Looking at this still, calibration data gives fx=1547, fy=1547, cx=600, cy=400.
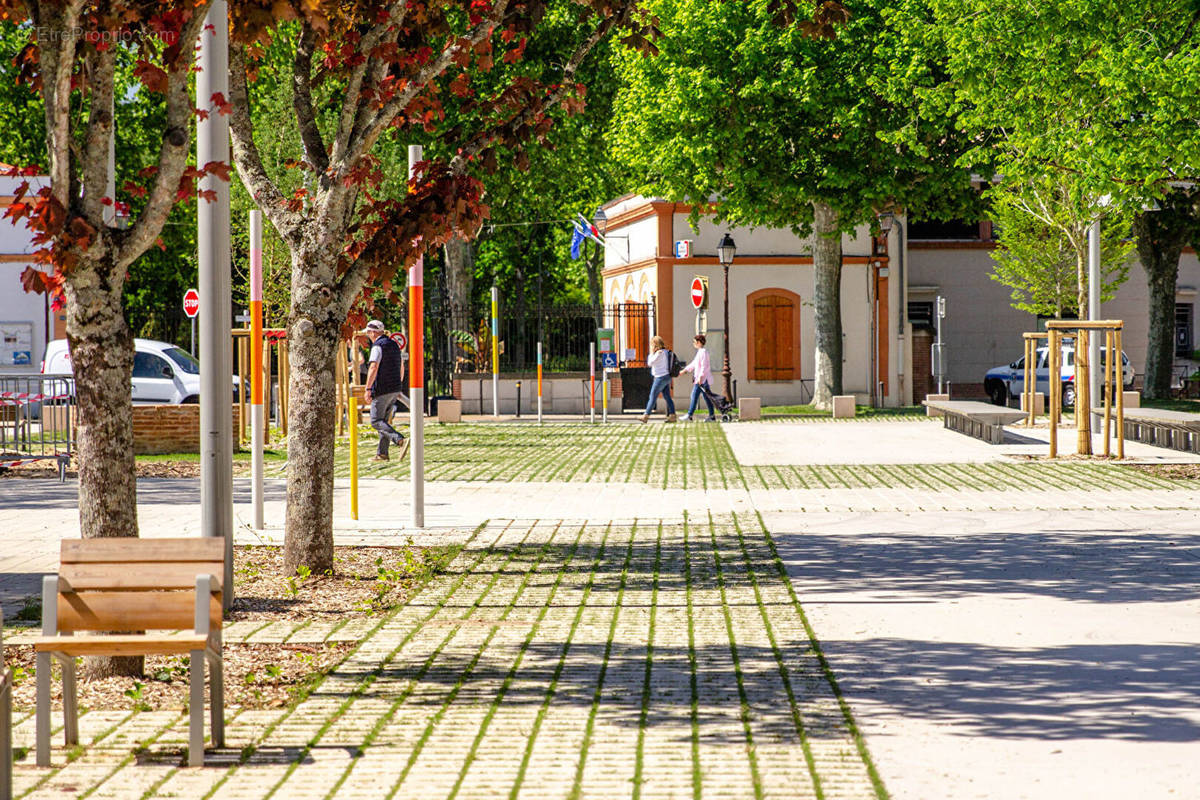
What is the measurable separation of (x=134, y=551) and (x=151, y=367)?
26162 millimetres

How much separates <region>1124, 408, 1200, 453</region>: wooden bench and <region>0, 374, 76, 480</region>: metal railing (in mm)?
14285

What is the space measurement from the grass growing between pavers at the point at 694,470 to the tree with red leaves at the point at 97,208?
10.6 metres

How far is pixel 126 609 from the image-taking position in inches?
234

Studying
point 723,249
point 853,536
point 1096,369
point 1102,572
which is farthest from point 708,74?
point 1102,572

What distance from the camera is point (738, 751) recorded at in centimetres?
566

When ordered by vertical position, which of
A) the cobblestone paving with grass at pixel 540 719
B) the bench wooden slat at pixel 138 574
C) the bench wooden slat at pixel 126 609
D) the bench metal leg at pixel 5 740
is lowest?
the cobblestone paving with grass at pixel 540 719

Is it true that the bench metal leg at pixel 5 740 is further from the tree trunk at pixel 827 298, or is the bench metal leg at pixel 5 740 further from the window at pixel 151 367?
the tree trunk at pixel 827 298

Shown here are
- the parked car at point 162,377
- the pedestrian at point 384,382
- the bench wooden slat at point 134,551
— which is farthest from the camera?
the parked car at point 162,377

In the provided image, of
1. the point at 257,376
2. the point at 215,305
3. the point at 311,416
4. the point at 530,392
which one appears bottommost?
the point at 530,392

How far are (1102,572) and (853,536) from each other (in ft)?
8.25

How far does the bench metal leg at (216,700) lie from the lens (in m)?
5.74

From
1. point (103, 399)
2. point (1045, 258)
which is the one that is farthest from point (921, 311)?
point (103, 399)

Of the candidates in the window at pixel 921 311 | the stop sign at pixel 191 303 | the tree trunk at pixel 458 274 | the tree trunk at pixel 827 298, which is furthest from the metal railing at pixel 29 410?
the window at pixel 921 311

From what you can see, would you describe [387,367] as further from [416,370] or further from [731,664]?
[731,664]
